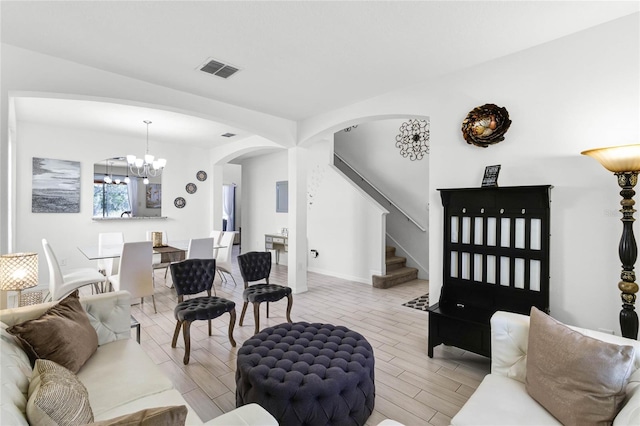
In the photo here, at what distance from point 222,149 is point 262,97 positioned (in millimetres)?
3485

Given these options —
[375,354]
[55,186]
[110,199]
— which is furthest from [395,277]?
[55,186]

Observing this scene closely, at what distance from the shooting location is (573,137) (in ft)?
8.47

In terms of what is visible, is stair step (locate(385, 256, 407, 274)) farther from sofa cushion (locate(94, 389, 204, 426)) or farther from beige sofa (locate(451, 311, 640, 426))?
sofa cushion (locate(94, 389, 204, 426))

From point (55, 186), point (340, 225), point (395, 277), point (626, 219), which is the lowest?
point (395, 277)

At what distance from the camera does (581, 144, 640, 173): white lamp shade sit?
1978 millimetres

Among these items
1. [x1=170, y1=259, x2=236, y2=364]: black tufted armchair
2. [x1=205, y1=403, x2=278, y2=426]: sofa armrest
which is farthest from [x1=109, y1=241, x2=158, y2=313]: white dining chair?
[x1=205, y1=403, x2=278, y2=426]: sofa armrest

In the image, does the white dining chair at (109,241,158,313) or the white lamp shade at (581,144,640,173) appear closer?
the white lamp shade at (581,144,640,173)

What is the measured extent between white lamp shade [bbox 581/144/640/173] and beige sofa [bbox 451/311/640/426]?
1.07 m

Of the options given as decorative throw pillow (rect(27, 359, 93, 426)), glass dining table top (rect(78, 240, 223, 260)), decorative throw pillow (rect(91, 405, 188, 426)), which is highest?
glass dining table top (rect(78, 240, 223, 260))

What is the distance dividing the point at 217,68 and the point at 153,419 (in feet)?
10.1

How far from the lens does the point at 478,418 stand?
1489 millimetres

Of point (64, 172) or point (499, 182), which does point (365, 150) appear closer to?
point (499, 182)

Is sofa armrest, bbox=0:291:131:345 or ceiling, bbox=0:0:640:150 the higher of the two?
ceiling, bbox=0:0:640:150

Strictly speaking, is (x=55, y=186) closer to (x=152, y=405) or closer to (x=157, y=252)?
(x=157, y=252)
